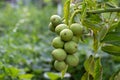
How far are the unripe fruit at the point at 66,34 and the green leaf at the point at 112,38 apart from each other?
5.6 inches

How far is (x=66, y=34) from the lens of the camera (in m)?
1.06

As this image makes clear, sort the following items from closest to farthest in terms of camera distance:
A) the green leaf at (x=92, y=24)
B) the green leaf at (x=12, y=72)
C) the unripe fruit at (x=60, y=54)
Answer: the unripe fruit at (x=60, y=54), the green leaf at (x=92, y=24), the green leaf at (x=12, y=72)

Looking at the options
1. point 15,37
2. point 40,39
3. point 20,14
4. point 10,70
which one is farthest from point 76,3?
point 20,14

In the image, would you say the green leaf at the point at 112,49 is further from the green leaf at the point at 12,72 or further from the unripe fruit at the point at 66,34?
the green leaf at the point at 12,72

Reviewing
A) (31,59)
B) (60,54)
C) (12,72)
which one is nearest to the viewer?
(60,54)

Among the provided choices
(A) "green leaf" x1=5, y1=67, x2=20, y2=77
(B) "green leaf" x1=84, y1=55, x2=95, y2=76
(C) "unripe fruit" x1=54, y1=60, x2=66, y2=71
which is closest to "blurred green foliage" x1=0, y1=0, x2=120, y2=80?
(A) "green leaf" x1=5, y1=67, x2=20, y2=77

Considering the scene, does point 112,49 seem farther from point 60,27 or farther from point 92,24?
point 60,27

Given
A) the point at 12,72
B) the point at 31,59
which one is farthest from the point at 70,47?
the point at 31,59

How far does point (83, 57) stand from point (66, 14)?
1143 mm

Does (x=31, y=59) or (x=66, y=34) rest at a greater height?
(x=66, y=34)

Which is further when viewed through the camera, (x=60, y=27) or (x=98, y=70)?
(x=98, y=70)

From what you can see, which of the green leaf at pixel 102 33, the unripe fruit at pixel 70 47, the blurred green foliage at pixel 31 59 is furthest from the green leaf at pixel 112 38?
the blurred green foliage at pixel 31 59

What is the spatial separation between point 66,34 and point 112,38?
17 centimetres

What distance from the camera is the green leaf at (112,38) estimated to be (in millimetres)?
1172
